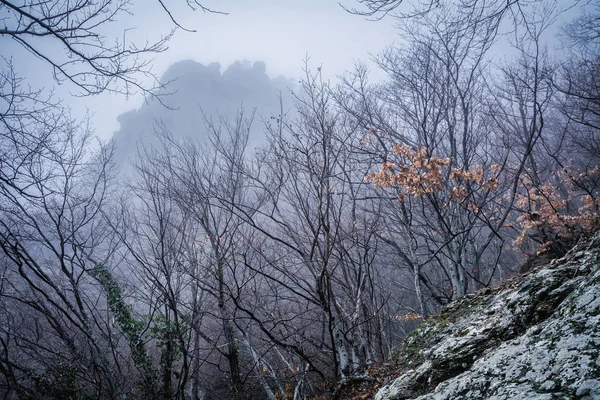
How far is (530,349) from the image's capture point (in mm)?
1489

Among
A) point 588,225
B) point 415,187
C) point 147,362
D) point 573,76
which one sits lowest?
point 588,225

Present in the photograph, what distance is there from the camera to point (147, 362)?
6.44m

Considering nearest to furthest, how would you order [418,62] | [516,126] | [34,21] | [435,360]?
1. [435,360]
2. [34,21]
3. [418,62]
4. [516,126]

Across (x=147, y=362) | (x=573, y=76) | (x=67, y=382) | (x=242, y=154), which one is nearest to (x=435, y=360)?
(x=242, y=154)

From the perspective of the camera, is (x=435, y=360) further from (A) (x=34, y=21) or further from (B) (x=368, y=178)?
(A) (x=34, y=21)

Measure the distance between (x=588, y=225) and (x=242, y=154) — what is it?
855cm

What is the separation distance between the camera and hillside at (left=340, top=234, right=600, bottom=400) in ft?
3.94

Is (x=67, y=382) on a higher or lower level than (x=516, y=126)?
lower

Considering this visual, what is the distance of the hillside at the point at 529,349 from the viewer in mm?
1202

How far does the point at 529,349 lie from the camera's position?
1.50 m

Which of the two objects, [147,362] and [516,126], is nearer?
[147,362]

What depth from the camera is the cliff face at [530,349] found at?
3.94 feet

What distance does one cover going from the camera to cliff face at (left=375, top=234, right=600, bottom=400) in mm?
1200

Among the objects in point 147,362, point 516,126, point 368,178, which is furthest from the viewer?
point 516,126
